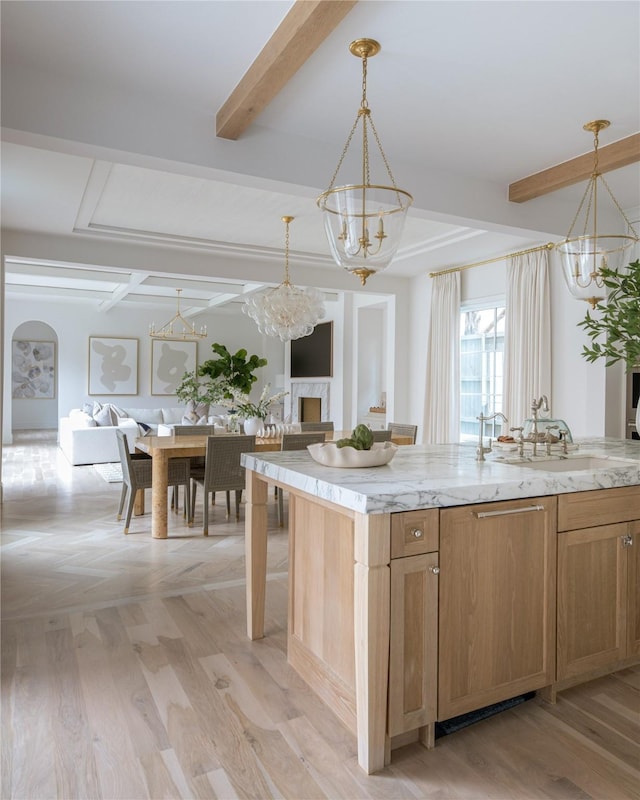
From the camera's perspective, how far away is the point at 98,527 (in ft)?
15.8

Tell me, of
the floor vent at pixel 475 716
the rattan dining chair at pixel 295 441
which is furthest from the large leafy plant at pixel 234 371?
the floor vent at pixel 475 716

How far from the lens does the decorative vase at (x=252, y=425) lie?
547 centimetres

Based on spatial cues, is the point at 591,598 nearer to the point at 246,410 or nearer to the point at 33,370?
the point at 246,410

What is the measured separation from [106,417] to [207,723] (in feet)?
23.1

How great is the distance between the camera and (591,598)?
2291 mm

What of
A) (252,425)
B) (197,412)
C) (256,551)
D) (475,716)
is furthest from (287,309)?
(475,716)

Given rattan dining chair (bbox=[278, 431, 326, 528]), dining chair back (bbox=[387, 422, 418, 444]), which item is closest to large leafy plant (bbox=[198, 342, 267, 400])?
rattan dining chair (bbox=[278, 431, 326, 528])

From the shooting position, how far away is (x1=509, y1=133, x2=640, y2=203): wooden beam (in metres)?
3.61

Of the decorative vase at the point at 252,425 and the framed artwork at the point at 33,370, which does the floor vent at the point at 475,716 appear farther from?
the framed artwork at the point at 33,370

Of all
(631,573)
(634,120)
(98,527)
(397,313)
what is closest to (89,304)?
(397,313)

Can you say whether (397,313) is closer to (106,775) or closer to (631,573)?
(631,573)

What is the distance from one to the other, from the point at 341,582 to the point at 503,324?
4965 mm

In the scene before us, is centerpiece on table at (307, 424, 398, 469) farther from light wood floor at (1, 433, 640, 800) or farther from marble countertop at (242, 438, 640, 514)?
Result: light wood floor at (1, 433, 640, 800)

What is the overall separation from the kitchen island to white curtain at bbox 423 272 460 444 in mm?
4578
